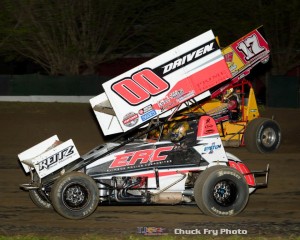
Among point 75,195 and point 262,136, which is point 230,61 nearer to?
point 262,136

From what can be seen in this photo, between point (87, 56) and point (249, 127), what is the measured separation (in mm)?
13660

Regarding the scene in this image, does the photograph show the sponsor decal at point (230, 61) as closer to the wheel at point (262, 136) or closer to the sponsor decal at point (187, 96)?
the wheel at point (262, 136)

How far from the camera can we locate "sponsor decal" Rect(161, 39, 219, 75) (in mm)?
8930

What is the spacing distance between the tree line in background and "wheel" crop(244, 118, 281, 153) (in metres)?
11.4

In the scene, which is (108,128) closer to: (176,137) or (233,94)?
(176,137)

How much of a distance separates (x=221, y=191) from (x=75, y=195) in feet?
6.20

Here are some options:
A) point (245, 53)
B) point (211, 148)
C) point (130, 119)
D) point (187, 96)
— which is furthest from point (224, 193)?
point (245, 53)

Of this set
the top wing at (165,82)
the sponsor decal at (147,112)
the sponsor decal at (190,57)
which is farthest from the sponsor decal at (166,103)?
the sponsor decal at (190,57)

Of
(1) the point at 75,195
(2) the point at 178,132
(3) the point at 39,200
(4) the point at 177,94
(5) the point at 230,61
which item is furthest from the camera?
(5) the point at 230,61

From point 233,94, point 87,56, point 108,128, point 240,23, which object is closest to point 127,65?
point 87,56

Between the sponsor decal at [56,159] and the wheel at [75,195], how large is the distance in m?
0.36

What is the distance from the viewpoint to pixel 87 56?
2736 cm

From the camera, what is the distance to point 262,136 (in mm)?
14789

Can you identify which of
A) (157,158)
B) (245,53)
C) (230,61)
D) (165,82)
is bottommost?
(157,158)
